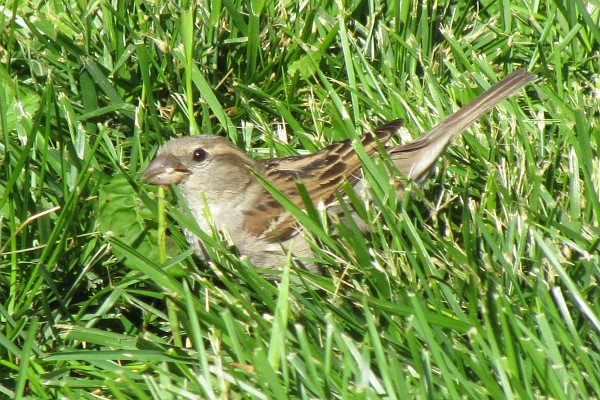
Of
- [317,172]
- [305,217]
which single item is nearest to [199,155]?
[317,172]

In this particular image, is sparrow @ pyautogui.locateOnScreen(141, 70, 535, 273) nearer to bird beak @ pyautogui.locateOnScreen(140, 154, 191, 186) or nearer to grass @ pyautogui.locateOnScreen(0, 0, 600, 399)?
bird beak @ pyautogui.locateOnScreen(140, 154, 191, 186)

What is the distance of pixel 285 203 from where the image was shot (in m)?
3.27

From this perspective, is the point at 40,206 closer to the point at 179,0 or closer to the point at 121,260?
the point at 121,260

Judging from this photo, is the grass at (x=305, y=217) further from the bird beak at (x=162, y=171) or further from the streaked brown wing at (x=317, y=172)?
the streaked brown wing at (x=317, y=172)

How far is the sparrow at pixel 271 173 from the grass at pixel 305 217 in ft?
0.54

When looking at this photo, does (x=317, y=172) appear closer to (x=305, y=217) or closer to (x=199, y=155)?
(x=199, y=155)

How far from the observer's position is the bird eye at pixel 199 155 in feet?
13.4

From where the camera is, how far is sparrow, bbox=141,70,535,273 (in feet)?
13.2

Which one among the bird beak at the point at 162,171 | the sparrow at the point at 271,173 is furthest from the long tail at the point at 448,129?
the bird beak at the point at 162,171

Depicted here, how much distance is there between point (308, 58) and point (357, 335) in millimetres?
1812

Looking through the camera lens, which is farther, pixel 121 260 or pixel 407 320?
pixel 121 260

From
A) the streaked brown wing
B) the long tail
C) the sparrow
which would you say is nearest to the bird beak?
the sparrow

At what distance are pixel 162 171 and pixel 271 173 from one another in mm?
496

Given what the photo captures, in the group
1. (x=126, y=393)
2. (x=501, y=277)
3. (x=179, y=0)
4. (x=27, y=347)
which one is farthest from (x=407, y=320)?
(x=179, y=0)
